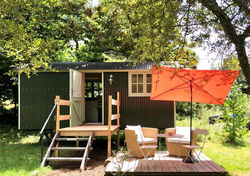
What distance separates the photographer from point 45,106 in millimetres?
9969

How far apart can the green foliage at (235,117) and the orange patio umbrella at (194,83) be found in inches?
152

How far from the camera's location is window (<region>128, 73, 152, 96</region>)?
973cm

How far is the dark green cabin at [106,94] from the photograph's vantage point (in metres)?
9.69

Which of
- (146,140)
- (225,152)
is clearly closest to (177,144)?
(146,140)

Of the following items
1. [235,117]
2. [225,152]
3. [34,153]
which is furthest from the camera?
[235,117]

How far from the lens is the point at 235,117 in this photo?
33.4ft

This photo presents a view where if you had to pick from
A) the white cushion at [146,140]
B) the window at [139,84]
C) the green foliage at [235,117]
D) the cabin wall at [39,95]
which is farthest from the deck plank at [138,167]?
the green foliage at [235,117]

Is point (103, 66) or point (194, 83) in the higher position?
point (103, 66)

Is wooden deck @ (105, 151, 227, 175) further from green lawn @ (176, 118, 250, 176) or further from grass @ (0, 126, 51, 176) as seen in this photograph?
grass @ (0, 126, 51, 176)

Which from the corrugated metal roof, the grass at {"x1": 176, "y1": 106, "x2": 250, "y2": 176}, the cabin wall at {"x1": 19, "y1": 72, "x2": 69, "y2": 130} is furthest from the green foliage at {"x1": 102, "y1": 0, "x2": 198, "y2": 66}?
the cabin wall at {"x1": 19, "y1": 72, "x2": 69, "y2": 130}

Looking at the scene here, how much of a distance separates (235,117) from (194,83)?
181 inches

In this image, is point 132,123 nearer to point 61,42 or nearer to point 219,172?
point 219,172

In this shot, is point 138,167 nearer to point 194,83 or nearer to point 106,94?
point 194,83

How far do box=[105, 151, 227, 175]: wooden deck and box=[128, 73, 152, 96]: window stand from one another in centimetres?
336
